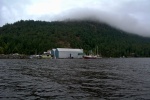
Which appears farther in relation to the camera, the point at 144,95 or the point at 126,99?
the point at 144,95

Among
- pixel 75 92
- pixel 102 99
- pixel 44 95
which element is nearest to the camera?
pixel 102 99

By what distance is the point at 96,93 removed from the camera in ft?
83.0

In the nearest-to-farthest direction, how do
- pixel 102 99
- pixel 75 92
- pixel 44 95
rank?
pixel 102 99
pixel 44 95
pixel 75 92

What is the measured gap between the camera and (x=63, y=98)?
22.8 meters

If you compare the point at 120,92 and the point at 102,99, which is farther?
the point at 120,92

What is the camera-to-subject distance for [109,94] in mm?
24734

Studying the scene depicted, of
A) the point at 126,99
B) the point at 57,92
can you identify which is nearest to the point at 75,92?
the point at 57,92

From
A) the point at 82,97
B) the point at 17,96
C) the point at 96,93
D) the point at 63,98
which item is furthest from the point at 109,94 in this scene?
the point at 17,96

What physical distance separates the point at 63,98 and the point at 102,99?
141 inches

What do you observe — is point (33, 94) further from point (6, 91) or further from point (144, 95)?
point (144, 95)

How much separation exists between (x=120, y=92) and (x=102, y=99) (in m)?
4.42

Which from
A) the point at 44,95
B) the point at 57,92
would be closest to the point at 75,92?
the point at 57,92

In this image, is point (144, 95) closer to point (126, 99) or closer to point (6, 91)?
point (126, 99)

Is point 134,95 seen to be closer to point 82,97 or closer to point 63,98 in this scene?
point 82,97
